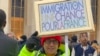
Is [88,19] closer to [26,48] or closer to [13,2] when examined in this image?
[26,48]

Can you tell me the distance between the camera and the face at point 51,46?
5820 millimetres

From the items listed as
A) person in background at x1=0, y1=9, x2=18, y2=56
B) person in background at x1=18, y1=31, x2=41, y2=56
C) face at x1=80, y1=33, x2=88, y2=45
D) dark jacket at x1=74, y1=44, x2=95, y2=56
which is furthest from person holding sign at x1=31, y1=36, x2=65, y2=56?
face at x1=80, y1=33, x2=88, y2=45

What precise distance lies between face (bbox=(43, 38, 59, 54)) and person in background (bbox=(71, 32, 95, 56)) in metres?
2.76

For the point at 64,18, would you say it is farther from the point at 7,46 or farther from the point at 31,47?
the point at 7,46

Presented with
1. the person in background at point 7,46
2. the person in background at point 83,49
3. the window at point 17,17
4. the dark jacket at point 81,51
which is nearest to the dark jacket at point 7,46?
the person in background at point 7,46

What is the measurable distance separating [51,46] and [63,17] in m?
0.56

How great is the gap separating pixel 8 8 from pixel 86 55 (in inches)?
634

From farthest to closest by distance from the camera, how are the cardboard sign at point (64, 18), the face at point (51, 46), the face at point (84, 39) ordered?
the face at point (84, 39) < the cardboard sign at point (64, 18) < the face at point (51, 46)

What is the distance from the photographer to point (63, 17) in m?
6.23

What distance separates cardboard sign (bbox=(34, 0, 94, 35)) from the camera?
6184 mm

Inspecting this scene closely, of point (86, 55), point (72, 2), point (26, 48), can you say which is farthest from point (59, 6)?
point (86, 55)

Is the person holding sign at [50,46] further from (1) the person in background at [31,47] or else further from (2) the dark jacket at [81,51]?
(2) the dark jacket at [81,51]

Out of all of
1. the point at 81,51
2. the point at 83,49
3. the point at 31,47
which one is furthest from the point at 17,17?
the point at 31,47

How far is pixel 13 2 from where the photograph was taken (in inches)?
Answer: 1009
